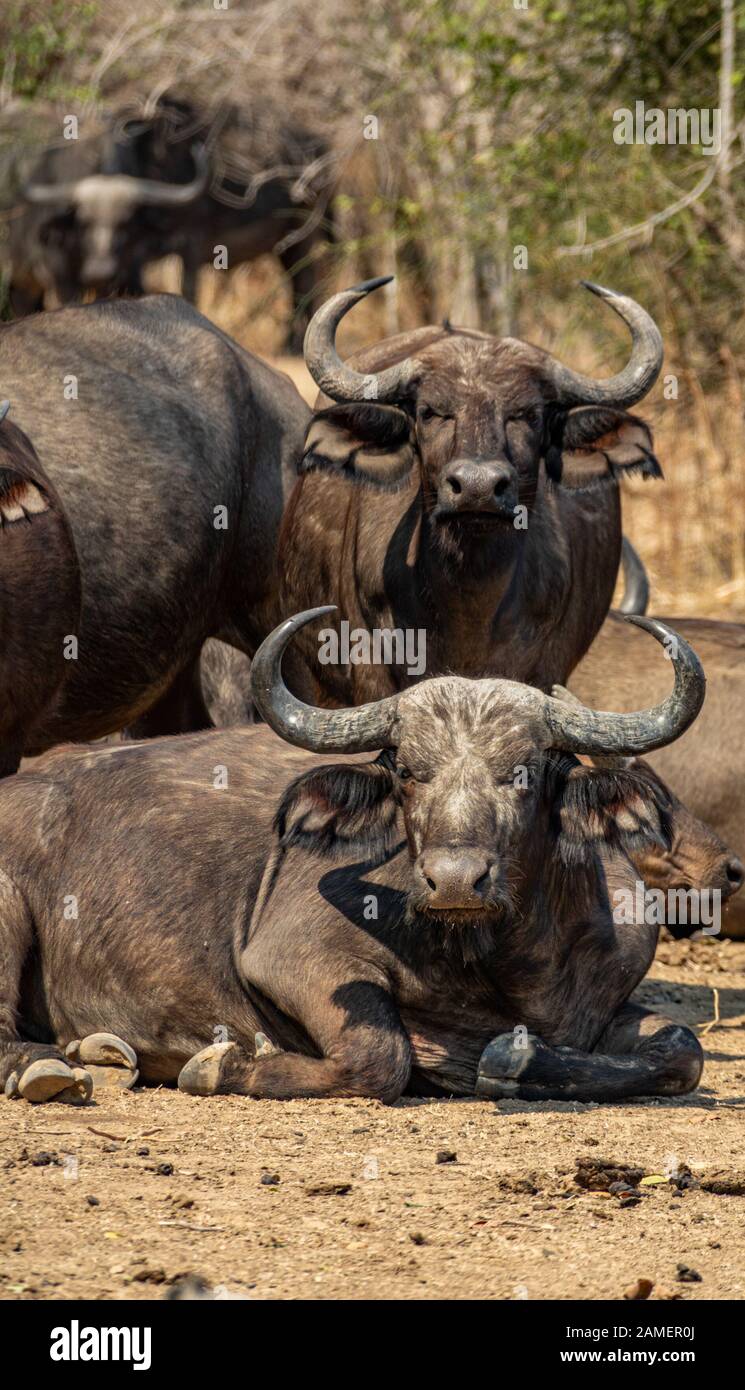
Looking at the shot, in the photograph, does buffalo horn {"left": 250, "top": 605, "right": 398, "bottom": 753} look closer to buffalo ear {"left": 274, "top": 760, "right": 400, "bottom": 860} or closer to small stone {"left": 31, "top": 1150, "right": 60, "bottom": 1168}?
buffalo ear {"left": 274, "top": 760, "right": 400, "bottom": 860}

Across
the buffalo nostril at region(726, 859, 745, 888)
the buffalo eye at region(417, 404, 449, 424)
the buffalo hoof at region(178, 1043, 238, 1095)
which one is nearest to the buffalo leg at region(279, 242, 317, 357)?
the buffalo eye at region(417, 404, 449, 424)

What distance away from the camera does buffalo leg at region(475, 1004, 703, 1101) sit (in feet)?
20.5

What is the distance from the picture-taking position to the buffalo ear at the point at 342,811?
6.29 metres

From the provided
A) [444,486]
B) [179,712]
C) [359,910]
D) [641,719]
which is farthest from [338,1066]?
[179,712]

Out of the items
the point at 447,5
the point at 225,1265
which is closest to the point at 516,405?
the point at 225,1265

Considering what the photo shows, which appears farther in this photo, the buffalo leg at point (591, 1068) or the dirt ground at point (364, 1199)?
the buffalo leg at point (591, 1068)

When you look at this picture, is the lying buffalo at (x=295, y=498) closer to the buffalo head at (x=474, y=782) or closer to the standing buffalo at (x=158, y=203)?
the buffalo head at (x=474, y=782)

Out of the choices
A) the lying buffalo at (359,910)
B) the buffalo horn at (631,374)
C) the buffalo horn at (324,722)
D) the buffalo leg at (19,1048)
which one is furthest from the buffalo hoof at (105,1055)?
the buffalo horn at (631,374)

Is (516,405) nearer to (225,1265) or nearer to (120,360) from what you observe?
(120,360)

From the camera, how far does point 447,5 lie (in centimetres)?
1488

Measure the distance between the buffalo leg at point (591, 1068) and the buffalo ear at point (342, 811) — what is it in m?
0.76

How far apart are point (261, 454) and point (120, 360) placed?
2.87 ft

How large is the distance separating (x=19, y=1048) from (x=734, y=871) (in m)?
3.03

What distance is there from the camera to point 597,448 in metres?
8.15
